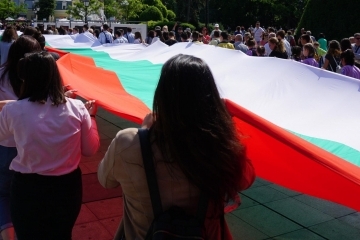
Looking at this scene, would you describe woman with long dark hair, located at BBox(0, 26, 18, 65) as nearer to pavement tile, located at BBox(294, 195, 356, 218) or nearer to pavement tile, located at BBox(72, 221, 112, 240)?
pavement tile, located at BBox(72, 221, 112, 240)

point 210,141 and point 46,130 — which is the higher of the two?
point 210,141

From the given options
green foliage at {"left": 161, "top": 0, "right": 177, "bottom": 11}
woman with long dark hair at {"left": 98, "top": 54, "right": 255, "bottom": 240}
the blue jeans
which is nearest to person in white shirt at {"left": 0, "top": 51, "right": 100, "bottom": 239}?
the blue jeans

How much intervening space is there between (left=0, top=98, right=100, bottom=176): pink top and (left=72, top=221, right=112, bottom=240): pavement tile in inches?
61.1

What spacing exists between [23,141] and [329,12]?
59.7 feet

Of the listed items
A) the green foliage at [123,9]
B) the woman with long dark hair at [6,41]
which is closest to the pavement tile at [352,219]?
the woman with long dark hair at [6,41]

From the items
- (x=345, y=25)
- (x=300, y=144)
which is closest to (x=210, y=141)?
(x=300, y=144)

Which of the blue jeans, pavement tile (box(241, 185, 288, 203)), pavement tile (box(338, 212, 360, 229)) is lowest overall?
pavement tile (box(241, 185, 288, 203))

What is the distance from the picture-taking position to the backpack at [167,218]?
5.67 ft

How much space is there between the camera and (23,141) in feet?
8.54

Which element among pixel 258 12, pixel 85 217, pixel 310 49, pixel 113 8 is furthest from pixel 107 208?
pixel 258 12

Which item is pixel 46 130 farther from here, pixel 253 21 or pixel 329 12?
pixel 253 21

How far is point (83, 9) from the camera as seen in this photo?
1423 inches

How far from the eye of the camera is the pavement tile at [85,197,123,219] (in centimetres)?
458

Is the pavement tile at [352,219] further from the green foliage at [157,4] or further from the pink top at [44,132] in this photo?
the green foliage at [157,4]
